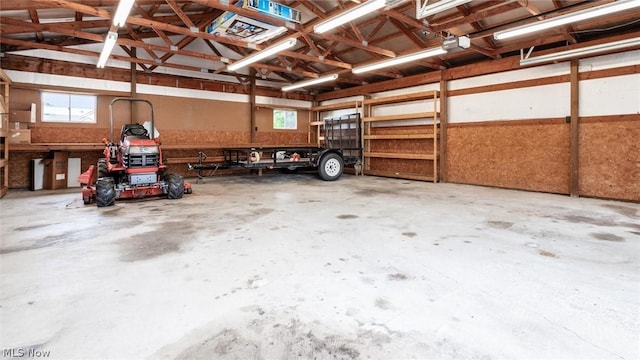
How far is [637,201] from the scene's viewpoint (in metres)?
6.01

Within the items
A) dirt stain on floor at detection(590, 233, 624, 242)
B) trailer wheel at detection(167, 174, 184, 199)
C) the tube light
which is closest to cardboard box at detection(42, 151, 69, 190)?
trailer wheel at detection(167, 174, 184, 199)

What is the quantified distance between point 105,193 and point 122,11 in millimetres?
2819

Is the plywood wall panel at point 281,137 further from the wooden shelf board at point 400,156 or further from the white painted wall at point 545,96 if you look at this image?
the white painted wall at point 545,96

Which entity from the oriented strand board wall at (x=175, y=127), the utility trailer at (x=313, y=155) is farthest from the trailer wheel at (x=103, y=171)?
the oriented strand board wall at (x=175, y=127)

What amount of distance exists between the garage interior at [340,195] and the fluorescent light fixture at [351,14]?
0.03 metres

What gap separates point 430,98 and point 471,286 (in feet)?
26.0

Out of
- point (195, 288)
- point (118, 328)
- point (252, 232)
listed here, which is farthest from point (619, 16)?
point (118, 328)

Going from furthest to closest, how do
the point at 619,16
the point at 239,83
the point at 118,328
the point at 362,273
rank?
the point at 239,83 < the point at 619,16 < the point at 362,273 < the point at 118,328

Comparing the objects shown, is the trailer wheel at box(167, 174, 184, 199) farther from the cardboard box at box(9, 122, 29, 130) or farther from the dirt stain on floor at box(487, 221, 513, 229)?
the dirt stain on floor at box(487, 221, 513, 229)

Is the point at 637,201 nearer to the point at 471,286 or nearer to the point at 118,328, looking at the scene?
the point at 471,286

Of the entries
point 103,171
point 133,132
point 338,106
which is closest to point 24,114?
point 103,171

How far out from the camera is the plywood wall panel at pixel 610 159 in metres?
6.05

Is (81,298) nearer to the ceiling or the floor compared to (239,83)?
nearer to the floor

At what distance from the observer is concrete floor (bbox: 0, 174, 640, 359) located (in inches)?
65.6
